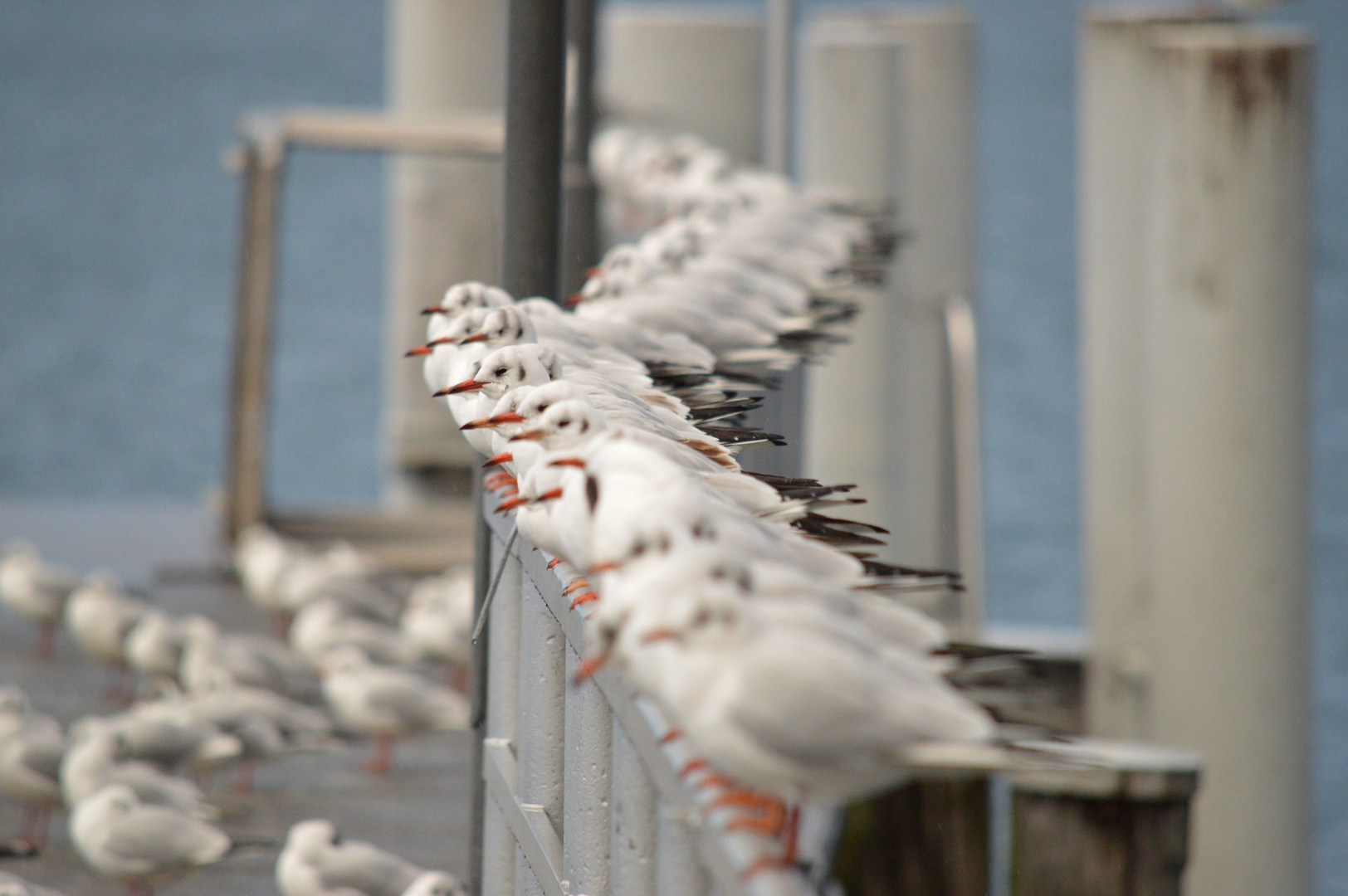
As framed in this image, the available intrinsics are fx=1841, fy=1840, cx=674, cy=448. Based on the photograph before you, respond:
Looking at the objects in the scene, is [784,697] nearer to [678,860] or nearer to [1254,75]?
[678,860]

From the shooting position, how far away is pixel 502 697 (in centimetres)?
381

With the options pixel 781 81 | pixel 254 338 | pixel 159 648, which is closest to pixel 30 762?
pixel 159 648

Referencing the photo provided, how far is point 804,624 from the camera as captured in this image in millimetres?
2217

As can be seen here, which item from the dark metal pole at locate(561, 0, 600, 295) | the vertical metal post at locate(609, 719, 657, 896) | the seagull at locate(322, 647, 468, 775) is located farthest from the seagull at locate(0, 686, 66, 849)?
the vertical metal post at locate(609, 719, 657, 896)

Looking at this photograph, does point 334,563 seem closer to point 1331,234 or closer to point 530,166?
point 530,166

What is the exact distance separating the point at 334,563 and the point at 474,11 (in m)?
5.09

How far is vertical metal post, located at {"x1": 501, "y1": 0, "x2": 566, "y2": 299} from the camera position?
4199 mm

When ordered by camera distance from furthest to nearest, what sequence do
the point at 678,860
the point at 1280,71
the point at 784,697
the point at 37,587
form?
the point at 37,587, the point at 1280,71, the point at 678,860, the point at 784,697

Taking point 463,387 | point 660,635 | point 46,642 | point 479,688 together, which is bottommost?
point 46,642

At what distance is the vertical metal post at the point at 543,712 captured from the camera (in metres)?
3.28

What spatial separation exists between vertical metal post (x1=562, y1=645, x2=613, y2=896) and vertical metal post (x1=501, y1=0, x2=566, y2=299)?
1541 millimetres

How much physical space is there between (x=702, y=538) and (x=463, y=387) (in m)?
1.34

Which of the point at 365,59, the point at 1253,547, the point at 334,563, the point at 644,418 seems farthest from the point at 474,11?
the point at 365,59

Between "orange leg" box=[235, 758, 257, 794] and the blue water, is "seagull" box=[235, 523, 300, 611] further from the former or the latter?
the blue water
